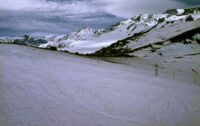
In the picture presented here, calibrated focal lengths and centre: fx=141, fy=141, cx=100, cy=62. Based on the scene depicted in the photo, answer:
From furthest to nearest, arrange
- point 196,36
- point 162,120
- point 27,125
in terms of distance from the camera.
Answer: point 196,36 < point 162,120 < point 27,125

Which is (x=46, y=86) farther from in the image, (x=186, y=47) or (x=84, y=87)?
(x=186, y=47)

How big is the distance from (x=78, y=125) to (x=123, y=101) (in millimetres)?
3278

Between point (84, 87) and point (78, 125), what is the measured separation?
4275 millimetres

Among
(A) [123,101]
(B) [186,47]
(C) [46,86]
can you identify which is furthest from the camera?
(B) [186,47]

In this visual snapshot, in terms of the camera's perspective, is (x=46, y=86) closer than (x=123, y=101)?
No

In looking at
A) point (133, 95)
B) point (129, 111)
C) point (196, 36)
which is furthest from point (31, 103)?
point (196, 36)

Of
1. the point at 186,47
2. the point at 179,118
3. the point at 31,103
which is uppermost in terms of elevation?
the point at 186,47

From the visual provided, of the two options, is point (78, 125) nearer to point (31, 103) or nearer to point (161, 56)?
point (31, 103)

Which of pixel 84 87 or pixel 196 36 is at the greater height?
pixel 196 36

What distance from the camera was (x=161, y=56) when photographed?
5341 centimetres

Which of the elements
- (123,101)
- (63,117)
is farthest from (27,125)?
(123,101)

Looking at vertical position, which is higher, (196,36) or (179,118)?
(196,36)

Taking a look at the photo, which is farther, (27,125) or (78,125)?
(78,125)

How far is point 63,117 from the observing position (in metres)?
5.54
